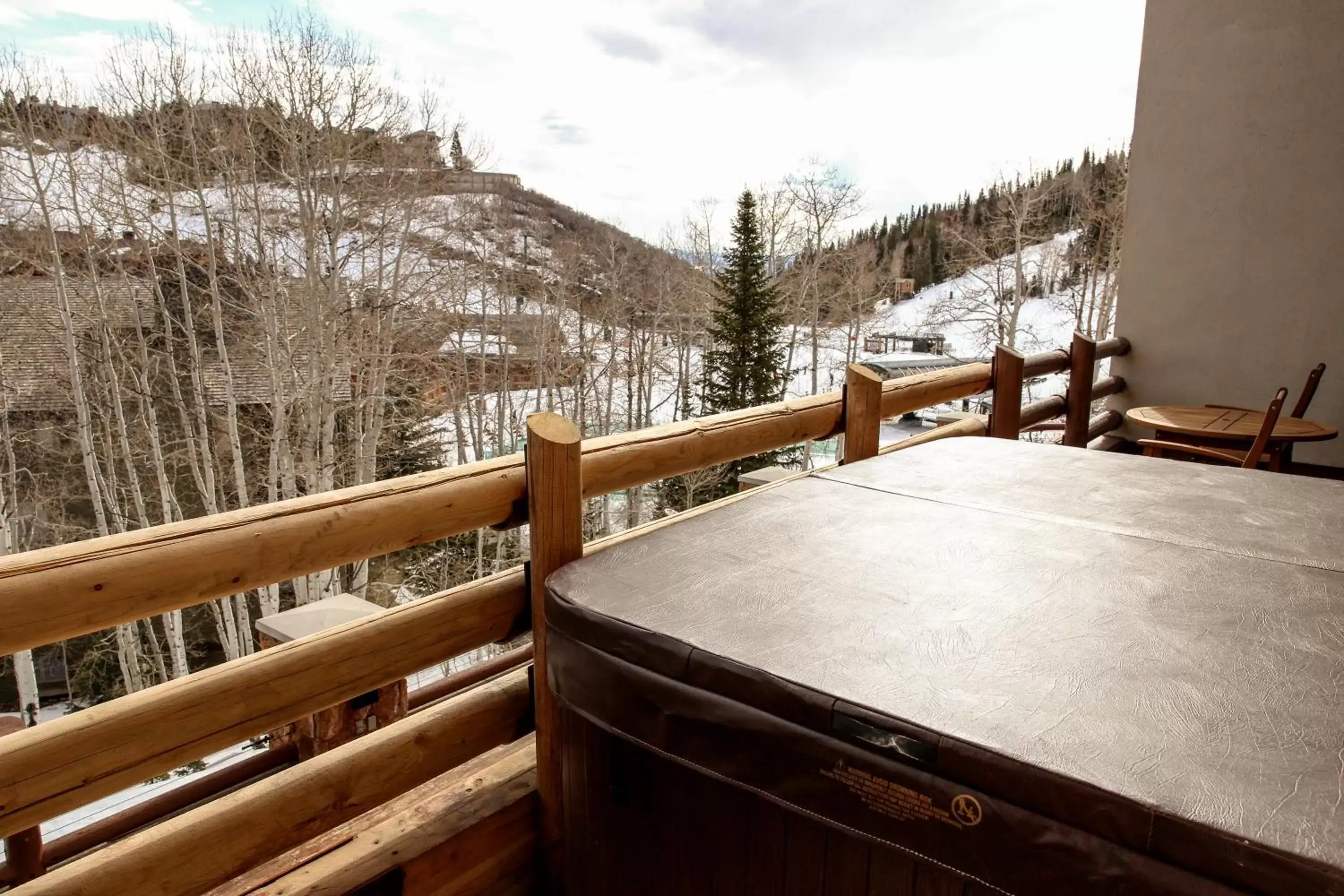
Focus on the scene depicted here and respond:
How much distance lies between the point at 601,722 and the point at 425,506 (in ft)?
1.72

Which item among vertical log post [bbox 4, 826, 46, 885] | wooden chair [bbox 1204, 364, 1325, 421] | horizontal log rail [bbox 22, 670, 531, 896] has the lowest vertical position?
vertical log post [bbox 4, 826, 46, 885]

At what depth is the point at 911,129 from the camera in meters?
19.4

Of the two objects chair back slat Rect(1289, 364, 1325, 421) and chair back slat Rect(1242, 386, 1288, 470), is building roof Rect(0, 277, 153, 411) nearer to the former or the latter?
chair back slat Rect(1242, 386, 1288, 470)

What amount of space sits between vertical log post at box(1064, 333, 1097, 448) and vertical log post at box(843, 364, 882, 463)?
2436mm

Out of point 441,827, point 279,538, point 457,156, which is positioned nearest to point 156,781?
point 441,827

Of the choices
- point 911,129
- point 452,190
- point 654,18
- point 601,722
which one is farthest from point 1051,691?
point 911,129

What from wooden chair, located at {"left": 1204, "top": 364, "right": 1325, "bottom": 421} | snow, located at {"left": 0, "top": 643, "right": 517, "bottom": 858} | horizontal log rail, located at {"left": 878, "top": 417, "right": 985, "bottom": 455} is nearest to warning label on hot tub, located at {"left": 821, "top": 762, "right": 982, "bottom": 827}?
snow, located at {"left": 0, "top": 643, "right": 517, "bottom": 858}

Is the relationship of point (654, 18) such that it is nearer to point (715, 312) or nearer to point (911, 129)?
point (715, 312)

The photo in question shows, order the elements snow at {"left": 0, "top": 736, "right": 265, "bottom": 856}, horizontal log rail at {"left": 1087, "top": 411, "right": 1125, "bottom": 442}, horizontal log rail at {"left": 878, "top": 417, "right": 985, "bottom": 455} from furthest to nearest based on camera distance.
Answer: horizontal log rail at {"left": 1087, "top": 411, "right": 1125, "bottom": 442}
horizontal log rail at {"left": 878, "top": 417, "right": 985, "bottom": 455}
snow at {"left": 0, "top": 736, "right": 265, "bottom": 856}

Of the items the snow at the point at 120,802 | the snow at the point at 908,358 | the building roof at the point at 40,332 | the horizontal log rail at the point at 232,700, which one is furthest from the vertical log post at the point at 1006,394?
the building roof at the point at 40,332

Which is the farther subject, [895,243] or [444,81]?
[895,243]

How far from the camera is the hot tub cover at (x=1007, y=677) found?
739mm

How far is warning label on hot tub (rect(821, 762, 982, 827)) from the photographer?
0.81 m

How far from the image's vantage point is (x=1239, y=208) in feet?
14.3
